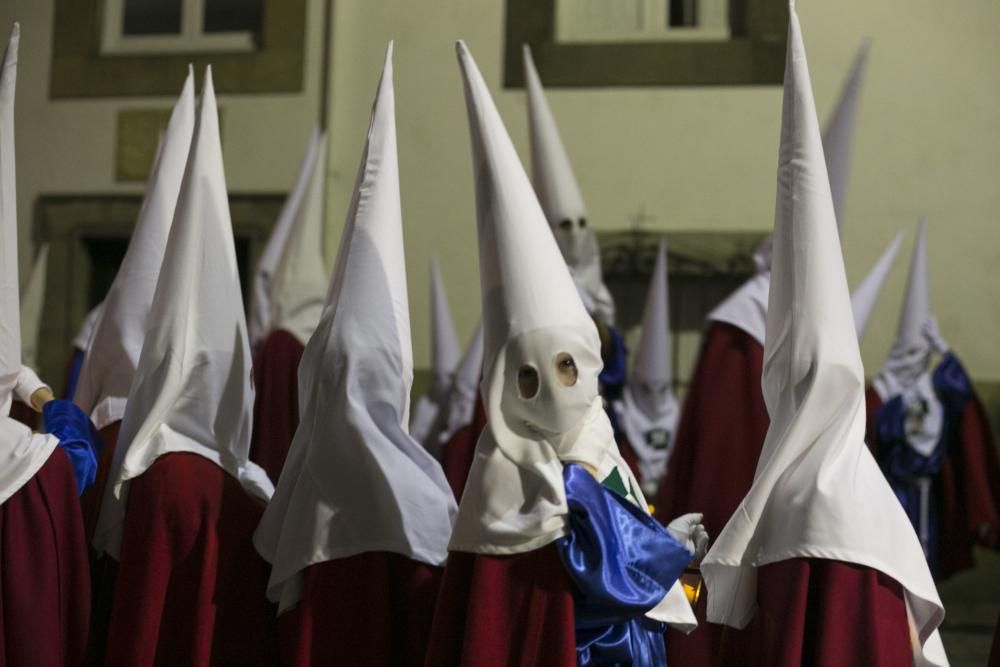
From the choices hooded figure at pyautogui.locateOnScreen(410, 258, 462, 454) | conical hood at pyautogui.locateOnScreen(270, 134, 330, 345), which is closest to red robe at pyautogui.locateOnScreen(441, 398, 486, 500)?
hooded figure at pyautogui.locateOnScreen(410, 258, 462, 454)

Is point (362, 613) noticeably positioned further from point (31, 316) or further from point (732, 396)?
point (31, 316)

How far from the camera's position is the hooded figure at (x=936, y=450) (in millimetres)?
7086

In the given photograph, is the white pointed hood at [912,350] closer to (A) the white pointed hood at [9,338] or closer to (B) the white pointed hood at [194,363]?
(B) the white pointed hood at [194,363]

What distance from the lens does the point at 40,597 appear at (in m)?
3.49

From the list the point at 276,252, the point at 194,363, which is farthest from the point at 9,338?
the point at 276,252

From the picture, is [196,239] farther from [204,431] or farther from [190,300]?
[204,431]

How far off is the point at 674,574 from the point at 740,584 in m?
0.24

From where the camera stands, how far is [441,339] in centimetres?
866

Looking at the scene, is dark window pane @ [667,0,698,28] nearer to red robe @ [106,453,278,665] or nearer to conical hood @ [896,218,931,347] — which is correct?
conical hood @ [896,218,931,347]

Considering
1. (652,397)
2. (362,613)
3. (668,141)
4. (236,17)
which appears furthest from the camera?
(236,17)

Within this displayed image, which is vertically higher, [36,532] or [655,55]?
[655,55]

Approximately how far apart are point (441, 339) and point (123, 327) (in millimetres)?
4416

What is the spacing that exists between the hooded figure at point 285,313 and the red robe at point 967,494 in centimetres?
301

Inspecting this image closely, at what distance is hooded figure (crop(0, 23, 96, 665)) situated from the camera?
347cm
